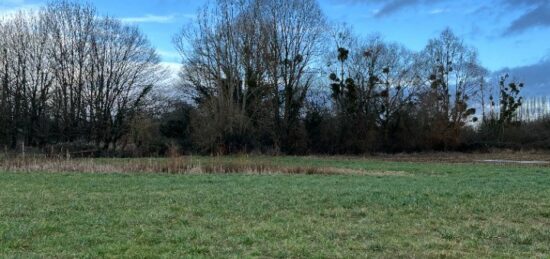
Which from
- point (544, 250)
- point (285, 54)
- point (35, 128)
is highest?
point (285, 54)

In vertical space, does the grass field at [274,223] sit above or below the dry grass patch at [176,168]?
below

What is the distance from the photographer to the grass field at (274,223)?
23.4ft

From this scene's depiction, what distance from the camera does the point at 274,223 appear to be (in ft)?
30.5

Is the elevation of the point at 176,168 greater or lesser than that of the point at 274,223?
greater

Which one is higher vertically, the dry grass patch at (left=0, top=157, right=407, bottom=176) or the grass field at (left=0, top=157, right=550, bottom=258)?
the dry grass patch at (left=0, top=157, right=407, bottom=176)

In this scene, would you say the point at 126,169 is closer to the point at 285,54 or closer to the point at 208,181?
the point at 208,181

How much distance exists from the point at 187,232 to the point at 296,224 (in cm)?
195

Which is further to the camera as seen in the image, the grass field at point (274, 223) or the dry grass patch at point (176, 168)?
the dry grass patch at point (176, 168)

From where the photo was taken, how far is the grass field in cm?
713

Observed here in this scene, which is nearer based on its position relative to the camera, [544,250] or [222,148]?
[544,250]

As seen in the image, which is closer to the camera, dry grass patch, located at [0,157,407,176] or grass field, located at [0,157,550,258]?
grass field, located at [0,157,550,258]

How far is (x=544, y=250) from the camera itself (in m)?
7.30

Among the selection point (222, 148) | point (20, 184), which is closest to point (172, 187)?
point (20, 184)

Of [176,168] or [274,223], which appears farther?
[176,168]
